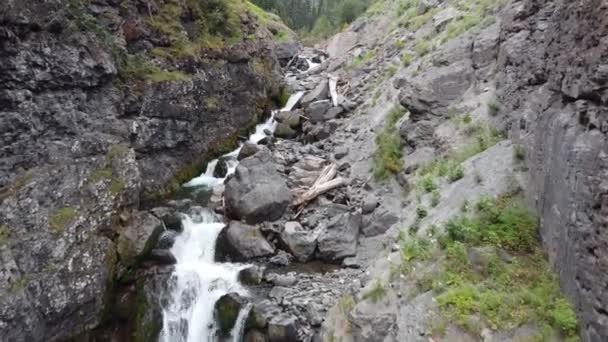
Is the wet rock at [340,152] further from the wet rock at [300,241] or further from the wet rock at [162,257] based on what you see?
the wet rock at [162,257]

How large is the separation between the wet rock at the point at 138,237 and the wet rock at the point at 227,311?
2937 millimetres

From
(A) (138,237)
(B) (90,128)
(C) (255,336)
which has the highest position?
(B) (90,128)

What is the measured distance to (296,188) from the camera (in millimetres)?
16469

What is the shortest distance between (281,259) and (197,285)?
8.26ft

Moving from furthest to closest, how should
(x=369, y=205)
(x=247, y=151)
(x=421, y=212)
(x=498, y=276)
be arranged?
(x=247, y=151), (x=369, y=205), (x=421, y=212), (x=498, y=276)

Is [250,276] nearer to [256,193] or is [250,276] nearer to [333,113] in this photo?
[256,193]

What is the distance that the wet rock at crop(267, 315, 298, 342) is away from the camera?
1072 centimetres

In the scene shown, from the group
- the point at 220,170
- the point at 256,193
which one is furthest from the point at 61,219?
the point at 220,170

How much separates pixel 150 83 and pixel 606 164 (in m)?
15.1

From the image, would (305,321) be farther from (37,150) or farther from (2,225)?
(37,150)

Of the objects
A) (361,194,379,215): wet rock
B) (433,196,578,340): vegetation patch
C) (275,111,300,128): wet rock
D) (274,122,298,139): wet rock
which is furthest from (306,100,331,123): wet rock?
(433,196,578,340): vegetation patch

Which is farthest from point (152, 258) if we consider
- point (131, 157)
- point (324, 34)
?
point (324, 34)

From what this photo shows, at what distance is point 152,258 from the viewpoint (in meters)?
13.2

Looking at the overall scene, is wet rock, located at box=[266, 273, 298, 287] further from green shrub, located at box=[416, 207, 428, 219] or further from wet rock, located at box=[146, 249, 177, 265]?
green shrub, located at box=[416, 207, 428, 219]
